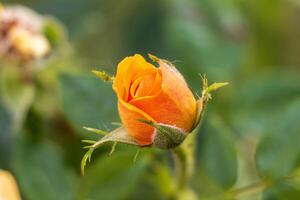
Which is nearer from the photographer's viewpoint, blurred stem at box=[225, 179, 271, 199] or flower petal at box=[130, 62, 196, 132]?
flower petal at box=[130, 62, 196, 132]

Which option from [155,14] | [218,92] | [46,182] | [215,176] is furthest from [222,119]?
[155,14]

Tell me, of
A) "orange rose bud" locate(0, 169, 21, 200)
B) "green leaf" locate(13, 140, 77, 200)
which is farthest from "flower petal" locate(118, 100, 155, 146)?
"green leaf" locate(13, 140, 77, 200)

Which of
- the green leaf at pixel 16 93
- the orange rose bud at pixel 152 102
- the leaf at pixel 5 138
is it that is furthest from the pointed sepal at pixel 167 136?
the leaf at pixel 5 138

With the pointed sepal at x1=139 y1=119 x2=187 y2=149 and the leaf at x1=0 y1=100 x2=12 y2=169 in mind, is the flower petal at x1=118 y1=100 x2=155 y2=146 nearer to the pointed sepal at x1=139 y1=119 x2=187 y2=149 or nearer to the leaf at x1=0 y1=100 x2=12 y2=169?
the pointed sepal at x1=139 y1=119 x2=187 y2=149

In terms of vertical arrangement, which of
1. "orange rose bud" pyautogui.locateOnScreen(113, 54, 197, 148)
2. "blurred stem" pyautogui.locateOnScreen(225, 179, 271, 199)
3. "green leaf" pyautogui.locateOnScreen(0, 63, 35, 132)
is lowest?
"green leaf" pyautogui.locateOnScreen(0, 63, 35, 132)

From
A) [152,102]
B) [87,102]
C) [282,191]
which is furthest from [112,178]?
[152,102]

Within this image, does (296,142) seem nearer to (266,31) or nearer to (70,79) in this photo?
(70,79)

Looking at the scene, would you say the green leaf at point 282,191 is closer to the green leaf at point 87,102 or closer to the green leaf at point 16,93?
the green leaf at point 87,102

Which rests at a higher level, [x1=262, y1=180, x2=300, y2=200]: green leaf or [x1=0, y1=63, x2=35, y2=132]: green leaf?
[x1=262, y1=180, x2=300, y2=200]: green leaf
